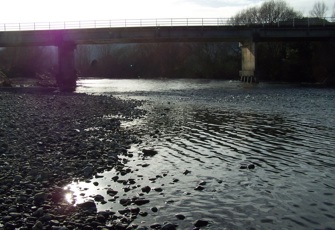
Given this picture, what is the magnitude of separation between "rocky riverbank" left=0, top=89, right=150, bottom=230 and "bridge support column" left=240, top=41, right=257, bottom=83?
55.5 m

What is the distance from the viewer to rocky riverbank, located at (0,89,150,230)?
311 inches

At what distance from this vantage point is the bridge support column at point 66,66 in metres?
69.3

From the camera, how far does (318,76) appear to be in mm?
77375

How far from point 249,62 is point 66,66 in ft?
124

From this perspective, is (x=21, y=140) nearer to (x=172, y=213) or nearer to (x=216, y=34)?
(x=172, y=213)

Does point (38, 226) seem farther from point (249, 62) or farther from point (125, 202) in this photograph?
point (249, 62)

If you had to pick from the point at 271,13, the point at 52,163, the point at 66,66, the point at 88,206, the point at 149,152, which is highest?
the point at 271,13

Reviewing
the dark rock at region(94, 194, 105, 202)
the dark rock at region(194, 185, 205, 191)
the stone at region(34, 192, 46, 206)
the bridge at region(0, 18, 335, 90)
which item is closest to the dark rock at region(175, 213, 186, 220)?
the dark rock at region(194, 185, 205, 191)

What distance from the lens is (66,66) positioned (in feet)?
231

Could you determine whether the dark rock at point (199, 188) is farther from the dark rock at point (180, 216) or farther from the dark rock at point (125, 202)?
the dark rock at point (125, 202)

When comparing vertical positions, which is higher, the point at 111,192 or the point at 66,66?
the point at 66,66

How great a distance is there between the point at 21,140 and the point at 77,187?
653 centimetres

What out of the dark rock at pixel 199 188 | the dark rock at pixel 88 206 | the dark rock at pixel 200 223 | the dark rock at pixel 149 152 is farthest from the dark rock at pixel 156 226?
the dark rock at pixel 149 152

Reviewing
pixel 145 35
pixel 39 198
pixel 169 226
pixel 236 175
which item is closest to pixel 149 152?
pixel 236 175
